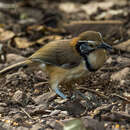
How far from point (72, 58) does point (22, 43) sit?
2.38 metres

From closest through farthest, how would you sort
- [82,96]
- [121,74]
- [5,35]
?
[82,96]
[121,74]
[5,35]

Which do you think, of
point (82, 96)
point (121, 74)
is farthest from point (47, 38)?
point (82, 96)

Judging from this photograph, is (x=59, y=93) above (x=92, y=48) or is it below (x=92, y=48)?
below

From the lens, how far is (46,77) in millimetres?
5699

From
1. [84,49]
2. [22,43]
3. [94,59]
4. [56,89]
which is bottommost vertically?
[56,89]

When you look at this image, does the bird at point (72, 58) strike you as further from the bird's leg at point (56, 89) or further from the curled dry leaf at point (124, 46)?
the curled dry leaf at point (124, 46)

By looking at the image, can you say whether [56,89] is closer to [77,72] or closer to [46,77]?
[77,72]

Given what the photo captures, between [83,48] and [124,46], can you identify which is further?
[124,46]

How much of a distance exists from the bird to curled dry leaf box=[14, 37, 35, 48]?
1.89 metres

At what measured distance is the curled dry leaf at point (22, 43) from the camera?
272 inches

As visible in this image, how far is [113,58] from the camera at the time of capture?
242 inches

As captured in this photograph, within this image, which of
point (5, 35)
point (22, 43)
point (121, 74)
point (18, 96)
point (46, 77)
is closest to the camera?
point (18, 96)

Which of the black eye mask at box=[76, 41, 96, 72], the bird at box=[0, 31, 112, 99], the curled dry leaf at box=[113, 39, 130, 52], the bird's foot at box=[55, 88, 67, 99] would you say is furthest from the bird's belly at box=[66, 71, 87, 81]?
the curled dry leaf at box=[113, 39, 130, 52]

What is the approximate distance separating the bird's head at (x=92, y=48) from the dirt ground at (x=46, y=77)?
48 centimetres
